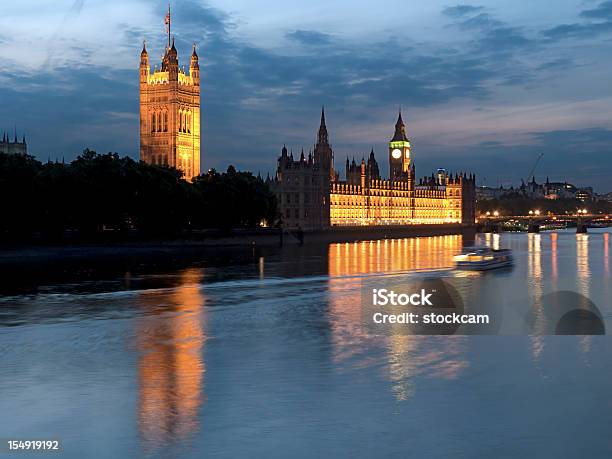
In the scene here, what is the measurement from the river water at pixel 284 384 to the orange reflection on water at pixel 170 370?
6 centimetres

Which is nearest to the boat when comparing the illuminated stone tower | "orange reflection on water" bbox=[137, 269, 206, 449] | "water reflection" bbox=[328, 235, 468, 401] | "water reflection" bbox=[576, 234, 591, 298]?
"water reflection" bbox=[576, 234, 591, 298]

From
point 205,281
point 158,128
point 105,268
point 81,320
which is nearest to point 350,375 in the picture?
point 81,320

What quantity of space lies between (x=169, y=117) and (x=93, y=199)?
273ft

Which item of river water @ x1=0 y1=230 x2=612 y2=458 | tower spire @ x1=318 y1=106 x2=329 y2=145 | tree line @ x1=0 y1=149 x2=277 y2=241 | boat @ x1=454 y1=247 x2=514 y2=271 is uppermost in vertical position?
tower spire @ x1=318 y1=106 x2=329 y2=145

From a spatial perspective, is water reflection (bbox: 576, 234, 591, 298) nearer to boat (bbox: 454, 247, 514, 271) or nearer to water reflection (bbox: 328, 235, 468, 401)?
boat (bbox: 454, 247, 514, 271)

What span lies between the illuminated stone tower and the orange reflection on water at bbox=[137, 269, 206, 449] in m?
124

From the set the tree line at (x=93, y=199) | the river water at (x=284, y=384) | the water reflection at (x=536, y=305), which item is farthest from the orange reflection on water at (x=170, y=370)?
the tree line at (x=93, y=199)

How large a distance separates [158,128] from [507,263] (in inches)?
4261

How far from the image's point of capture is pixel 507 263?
72.8 meters

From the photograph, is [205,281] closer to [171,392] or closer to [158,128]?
[171,392]

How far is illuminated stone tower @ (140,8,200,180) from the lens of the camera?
16525cm

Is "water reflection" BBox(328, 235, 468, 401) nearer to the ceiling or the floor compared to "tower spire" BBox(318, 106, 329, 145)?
nearer to the floor

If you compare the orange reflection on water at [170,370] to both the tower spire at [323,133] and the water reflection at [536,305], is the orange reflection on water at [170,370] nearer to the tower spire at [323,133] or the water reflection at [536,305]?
the water reflection at [536,305]

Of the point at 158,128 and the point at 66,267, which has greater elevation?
the point at 158,128
